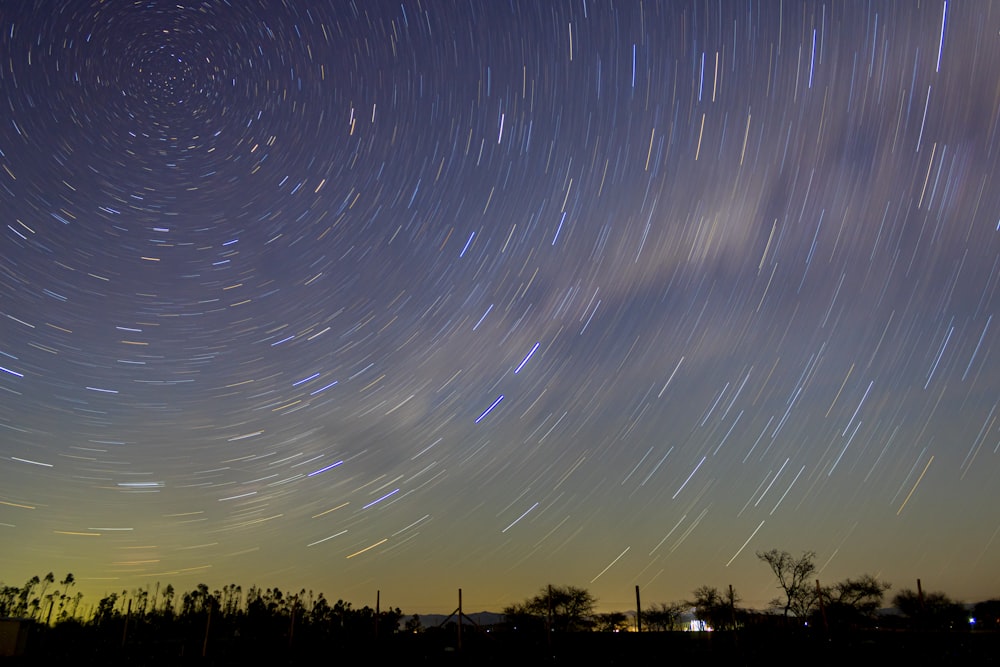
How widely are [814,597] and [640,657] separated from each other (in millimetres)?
34381

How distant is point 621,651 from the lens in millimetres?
27266

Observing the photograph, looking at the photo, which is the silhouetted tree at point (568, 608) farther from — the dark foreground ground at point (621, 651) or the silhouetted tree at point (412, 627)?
the dark foreground ground at point (621, 651)

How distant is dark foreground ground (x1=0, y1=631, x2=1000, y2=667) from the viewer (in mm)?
20766

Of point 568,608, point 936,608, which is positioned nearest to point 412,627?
point 568,608

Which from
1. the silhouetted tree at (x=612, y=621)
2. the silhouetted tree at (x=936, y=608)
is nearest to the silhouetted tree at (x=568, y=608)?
the silhouetted tree at (x=612, y=621)

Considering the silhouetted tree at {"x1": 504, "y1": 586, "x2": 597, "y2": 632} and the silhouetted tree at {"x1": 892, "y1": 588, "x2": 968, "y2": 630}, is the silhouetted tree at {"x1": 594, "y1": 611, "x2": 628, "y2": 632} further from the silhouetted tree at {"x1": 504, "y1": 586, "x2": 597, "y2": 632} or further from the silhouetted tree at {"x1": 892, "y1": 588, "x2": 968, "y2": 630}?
the silhouetted tree at {"x1": 892, "y1": 588, "x2": 968, "y2": 630}

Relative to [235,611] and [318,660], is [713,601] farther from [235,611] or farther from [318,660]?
[235,611]

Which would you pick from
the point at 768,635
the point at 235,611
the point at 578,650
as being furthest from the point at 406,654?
the point at 235,611

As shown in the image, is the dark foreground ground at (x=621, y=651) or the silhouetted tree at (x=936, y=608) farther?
the silhouetted tree at (x=936, y=608)

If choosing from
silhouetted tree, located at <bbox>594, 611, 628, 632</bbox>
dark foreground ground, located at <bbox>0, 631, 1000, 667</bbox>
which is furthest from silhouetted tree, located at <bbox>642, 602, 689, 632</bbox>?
dark foreground ground, located at <bbox>0, 631, 1000, 667</bbox>

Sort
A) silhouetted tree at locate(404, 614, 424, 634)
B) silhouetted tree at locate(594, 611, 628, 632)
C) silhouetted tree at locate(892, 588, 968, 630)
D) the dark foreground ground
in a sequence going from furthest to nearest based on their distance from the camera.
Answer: silhouetted tree at locate(594, 611, 628, 632) < silhouetted tree at locate(892, 588, 968, 630) < silhouetted tree at locate(404, 614, 424, 634) < the dark foreground ground

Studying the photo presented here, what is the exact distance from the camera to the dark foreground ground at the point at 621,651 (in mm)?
20766

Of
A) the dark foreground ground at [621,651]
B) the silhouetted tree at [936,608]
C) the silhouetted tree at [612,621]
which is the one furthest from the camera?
the silhouetted tree at [612,621]

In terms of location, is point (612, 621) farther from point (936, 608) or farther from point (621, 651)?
point (621, 651)
